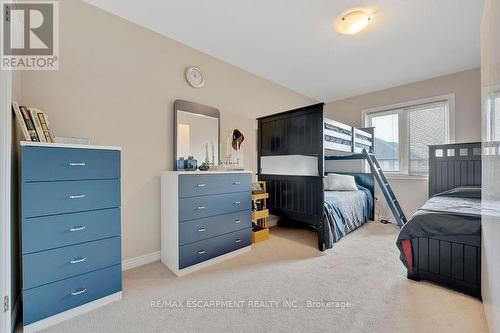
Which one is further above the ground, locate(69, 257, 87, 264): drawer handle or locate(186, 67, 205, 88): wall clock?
locate(186, 67, 205, 88): wall clock

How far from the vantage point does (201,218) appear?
6.98 feet

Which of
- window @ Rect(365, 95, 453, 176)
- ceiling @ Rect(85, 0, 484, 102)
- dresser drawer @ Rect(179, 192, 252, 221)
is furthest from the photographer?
window @ Rect(365, 95, 453, 176)

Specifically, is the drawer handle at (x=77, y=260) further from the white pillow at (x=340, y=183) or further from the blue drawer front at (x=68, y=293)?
the white pillow at (x=340, y=183)

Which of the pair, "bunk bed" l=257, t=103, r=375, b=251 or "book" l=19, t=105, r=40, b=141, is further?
"bunk bed" l=257, t=103, r=375, b=251

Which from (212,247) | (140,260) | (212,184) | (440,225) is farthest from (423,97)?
(140,260)

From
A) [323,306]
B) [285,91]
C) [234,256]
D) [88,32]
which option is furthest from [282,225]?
[88,32]

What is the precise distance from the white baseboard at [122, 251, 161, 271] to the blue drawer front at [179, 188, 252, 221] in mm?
648

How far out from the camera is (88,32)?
6.19 feet

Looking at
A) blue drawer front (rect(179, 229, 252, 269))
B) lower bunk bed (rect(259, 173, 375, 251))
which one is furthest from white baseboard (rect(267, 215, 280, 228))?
blue drawer front (rect(179, 229, 252, 269))

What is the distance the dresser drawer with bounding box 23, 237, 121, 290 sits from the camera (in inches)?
50.9

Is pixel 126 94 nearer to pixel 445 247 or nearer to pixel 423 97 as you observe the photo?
pixel 445 247

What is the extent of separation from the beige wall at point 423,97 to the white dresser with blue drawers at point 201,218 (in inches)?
118

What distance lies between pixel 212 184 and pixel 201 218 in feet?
1.16

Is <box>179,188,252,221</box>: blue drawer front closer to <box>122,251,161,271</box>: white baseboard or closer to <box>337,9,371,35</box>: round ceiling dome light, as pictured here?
<box>122,251,161,271</box>: white baseboard
